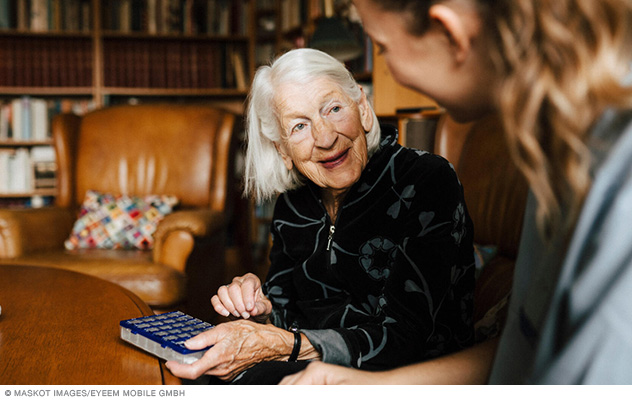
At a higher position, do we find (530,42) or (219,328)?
(530,42)

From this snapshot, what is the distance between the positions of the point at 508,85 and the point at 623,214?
0.12 meters

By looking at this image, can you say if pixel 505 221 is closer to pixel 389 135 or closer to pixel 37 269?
pixel 389 135

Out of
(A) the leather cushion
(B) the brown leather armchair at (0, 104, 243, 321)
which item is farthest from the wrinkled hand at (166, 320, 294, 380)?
(B) the brown leather armchair at (0, 104, 243, 321)

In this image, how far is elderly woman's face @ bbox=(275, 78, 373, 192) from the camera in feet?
2.93

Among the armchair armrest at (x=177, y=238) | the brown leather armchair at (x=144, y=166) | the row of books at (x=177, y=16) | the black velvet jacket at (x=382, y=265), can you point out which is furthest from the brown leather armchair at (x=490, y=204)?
the row of books at (x=177, y=16)

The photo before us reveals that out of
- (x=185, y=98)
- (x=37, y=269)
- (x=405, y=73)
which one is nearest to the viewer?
(x=405, y=73)

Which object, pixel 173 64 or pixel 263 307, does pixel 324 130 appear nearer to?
pixel 263 307

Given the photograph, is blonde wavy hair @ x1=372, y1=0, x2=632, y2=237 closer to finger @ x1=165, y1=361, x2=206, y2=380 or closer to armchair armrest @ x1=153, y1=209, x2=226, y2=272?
finger @ x1=165, y1=361, x2=206, y2=380

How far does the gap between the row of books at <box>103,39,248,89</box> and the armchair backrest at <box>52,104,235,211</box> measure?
3.35 ft

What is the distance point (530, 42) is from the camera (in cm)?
37

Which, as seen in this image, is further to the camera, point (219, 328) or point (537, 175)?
point (219, 328)

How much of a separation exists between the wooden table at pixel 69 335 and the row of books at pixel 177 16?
2763mm

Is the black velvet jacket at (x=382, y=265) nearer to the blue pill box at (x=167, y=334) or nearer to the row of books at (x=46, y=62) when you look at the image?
the blue pill box at (x=167, y=334)
